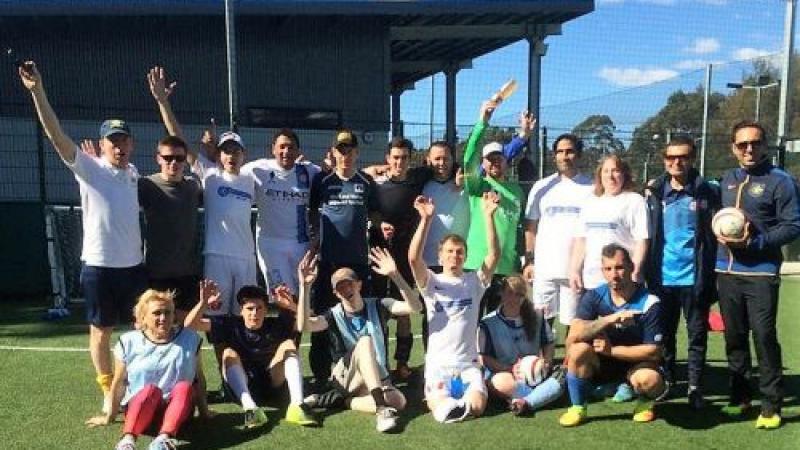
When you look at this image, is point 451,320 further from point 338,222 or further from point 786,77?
point 786,77

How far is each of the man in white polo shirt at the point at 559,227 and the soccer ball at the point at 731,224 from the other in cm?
115

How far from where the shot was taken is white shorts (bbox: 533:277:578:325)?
5711 mm

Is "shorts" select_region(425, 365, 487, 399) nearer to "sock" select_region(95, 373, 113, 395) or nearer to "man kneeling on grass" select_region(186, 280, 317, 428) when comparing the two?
"man kneeling on grass" select_region(186, 280, 317, 428)

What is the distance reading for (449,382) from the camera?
503 centimetres

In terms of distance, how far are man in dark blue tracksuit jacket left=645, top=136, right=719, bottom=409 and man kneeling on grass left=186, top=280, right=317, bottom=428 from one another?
2.63 metres

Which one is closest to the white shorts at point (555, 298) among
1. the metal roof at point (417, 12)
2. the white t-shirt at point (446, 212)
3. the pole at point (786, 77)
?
the white t-shirt at point (446, 212)

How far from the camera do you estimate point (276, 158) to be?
574 centimetres

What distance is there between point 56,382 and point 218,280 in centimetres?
170

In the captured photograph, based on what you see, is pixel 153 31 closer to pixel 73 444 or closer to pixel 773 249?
pixel 73 444

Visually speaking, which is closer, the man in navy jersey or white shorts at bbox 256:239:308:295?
the man in navy jersey

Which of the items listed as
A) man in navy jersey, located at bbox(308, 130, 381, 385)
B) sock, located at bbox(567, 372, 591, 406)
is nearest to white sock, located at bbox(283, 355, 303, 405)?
man in navy jersey, located at bbox(308, 130, 381, 385)

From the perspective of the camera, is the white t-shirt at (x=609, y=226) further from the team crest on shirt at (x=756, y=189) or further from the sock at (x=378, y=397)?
the sock at (x=378, y=397)

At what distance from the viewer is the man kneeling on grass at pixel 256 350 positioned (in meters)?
5.02

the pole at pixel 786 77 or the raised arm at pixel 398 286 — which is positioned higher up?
the pole at pixel 786 77
